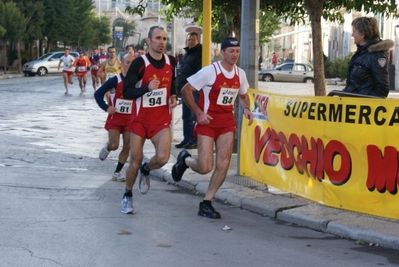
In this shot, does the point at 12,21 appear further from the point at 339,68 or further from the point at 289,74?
the point at 339,68

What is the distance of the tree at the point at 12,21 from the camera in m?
51.0

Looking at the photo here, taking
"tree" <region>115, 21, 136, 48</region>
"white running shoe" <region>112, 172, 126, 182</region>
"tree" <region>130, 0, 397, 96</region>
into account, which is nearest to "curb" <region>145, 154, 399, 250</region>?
"white running shoe" <region>112, 172, 126, 182</region>

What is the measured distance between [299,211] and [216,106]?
139 cm

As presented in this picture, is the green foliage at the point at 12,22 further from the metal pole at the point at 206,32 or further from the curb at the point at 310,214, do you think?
the curb at the point at 310,214

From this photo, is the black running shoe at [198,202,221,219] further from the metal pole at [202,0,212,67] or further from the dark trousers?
the dark trousers

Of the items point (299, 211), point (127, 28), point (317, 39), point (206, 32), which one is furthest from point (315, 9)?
point (127, 28)

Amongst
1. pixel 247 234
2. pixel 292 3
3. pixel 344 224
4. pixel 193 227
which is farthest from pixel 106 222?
pixel 292 3

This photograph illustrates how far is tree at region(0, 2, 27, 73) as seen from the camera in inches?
2009

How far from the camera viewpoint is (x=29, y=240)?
270 inches

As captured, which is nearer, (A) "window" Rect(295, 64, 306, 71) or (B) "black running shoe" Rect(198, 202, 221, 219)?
(B) "black running shoe" Rect(198, 202, 221, 219)

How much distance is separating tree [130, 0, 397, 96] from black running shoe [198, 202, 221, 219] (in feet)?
15.0

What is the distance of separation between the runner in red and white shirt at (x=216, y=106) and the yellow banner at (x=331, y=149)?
0.99 metres

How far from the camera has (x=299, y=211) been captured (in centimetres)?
830

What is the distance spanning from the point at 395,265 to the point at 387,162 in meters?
1.59
